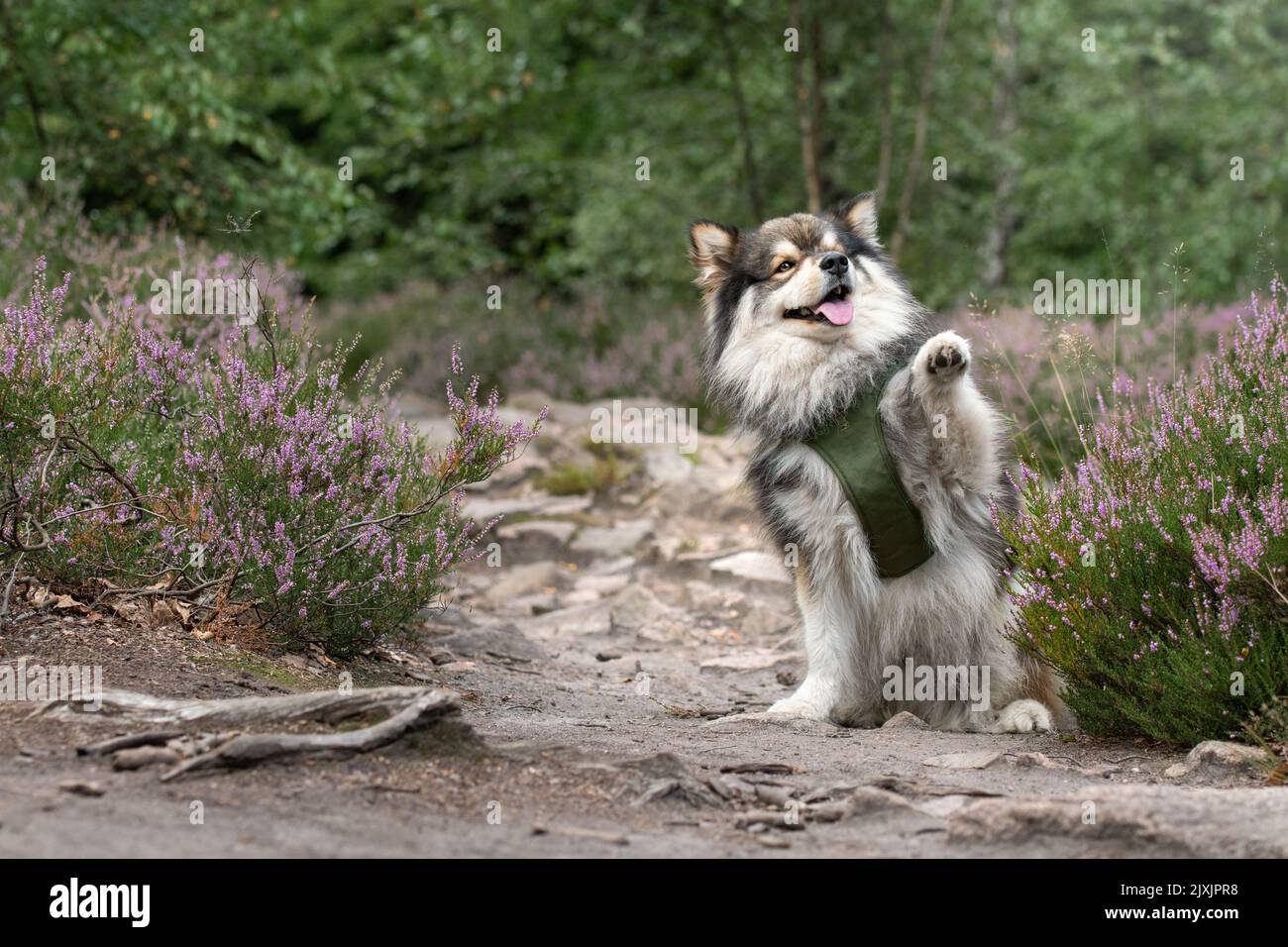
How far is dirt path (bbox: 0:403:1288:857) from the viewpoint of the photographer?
323 centimetres

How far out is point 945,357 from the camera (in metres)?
4.93

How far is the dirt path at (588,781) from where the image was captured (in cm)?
323

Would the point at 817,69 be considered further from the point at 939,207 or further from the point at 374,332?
the point at 374,332

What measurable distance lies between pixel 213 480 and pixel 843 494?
2.53 m

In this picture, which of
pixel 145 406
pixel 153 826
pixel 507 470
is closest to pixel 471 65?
pixel 507 470

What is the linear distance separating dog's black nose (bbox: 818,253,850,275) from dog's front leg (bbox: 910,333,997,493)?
60 cm

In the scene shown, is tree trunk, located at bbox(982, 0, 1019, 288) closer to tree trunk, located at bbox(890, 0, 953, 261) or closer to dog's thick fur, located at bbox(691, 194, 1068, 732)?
tree trunk, located at bbox(890, 0, 953, 261)

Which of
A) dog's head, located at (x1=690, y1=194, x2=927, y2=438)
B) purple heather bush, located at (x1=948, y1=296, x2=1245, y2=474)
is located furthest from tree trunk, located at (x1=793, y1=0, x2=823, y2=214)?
dog's head, located at (x1=690, y1=194, x2=927, y2=438)

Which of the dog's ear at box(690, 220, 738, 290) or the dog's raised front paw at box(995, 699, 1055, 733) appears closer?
the dog's raised front paw at box(995, 699, 1055, 733)

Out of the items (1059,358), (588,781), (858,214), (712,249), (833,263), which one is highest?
(858,214)

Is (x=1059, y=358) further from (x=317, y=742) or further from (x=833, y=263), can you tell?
(x=317, y=742)

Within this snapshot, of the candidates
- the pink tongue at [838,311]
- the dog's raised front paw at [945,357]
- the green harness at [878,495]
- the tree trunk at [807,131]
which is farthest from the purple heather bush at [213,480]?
the tree trunk at [807,131]

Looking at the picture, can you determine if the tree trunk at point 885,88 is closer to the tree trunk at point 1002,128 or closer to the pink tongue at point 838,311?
the tree trunk at point 1002,128

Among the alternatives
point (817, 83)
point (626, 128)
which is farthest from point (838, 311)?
point (626, 128)
